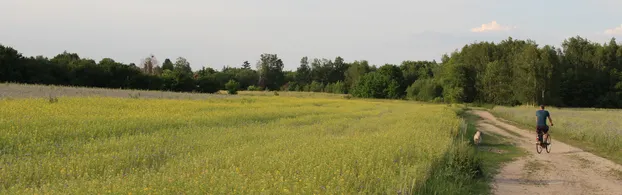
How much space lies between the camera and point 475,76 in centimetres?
8506

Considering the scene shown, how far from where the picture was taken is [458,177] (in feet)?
34.1

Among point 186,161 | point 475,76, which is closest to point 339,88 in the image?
point 475,76

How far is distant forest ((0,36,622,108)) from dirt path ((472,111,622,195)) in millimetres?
55139

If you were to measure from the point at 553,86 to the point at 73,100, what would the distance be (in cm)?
6947

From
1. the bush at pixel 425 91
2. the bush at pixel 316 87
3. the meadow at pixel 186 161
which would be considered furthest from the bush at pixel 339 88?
the meadow at pixel 186 161

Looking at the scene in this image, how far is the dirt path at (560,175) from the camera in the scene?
10.5 metres

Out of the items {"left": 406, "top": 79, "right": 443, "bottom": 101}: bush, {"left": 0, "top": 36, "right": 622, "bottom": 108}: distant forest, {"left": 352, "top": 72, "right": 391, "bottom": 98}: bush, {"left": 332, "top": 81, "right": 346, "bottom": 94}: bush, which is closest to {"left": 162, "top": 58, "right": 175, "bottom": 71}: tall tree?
{"left": 0, "top": 36, "right": 622, "bottom": 108}: distant forest

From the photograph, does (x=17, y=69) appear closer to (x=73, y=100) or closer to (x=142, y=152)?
(x=73, y=100)

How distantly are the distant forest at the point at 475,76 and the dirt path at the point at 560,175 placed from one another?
55.1 meters

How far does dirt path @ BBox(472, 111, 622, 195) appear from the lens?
10.5 metres

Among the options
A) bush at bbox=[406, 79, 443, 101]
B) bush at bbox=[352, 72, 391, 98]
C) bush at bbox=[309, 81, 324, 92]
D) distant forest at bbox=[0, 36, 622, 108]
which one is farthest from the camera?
bush at bbox=[309, 81, 324, 92]

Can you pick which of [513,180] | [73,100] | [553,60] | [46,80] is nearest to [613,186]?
[513,180]

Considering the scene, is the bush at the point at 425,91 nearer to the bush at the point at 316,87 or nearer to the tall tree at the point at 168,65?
the bush at the point at 316,87

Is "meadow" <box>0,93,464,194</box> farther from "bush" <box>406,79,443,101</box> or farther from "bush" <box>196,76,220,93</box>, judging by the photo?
"bush" <box>406,79,443,101</box>
